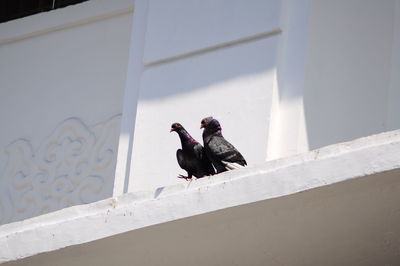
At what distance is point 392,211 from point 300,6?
6.18ft

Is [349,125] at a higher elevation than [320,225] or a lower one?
higher

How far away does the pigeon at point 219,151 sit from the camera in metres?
7.23

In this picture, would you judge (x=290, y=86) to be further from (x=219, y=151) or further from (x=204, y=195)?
(x=204, y=195)

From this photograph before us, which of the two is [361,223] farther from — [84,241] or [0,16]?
[0,16]

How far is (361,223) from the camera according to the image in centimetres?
655

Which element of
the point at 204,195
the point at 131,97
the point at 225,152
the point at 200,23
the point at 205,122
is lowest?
the point at 204,195

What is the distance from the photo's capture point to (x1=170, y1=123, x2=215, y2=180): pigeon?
741 cm

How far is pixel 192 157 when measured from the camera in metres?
7.44

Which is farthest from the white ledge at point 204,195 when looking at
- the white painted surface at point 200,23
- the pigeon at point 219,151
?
the white painted surface at point 200,23

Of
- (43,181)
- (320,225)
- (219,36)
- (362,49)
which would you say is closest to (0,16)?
(43,181)

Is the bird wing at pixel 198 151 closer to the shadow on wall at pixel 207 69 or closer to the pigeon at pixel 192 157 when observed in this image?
the pigeon at pixel 192 157

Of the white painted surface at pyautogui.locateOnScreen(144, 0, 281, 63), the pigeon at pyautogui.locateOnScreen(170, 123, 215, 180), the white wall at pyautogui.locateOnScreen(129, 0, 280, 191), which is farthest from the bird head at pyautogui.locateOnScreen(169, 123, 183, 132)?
the white painted surface at pyautogui.locateOnScreen(144, 0, 281, 63)

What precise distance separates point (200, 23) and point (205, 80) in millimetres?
401

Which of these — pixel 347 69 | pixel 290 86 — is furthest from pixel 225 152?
pixel 347 69
